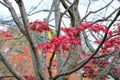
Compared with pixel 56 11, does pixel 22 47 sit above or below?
below

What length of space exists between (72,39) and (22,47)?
1050 cm

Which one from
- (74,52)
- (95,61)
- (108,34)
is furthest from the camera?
(95,61)

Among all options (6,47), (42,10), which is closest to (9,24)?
(42,10)

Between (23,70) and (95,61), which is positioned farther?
(23,70)

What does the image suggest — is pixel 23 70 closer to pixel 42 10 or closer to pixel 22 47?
pixel 22 47

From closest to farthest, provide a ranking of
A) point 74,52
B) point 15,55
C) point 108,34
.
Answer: point 108,34 → point 74,52 → point 15,55

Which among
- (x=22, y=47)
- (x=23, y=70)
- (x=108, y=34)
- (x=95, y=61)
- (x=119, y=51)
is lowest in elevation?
(x=23, y=70)

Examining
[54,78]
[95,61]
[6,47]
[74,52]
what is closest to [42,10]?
[95,61]

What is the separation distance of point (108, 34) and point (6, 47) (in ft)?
32.7

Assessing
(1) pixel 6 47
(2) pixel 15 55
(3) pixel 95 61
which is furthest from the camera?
(2) pixel 15 55

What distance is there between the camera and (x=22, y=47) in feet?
45.2

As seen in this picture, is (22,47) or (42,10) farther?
(22,47)

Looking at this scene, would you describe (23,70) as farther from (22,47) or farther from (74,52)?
(74,52)

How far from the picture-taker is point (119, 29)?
3.85 meters
